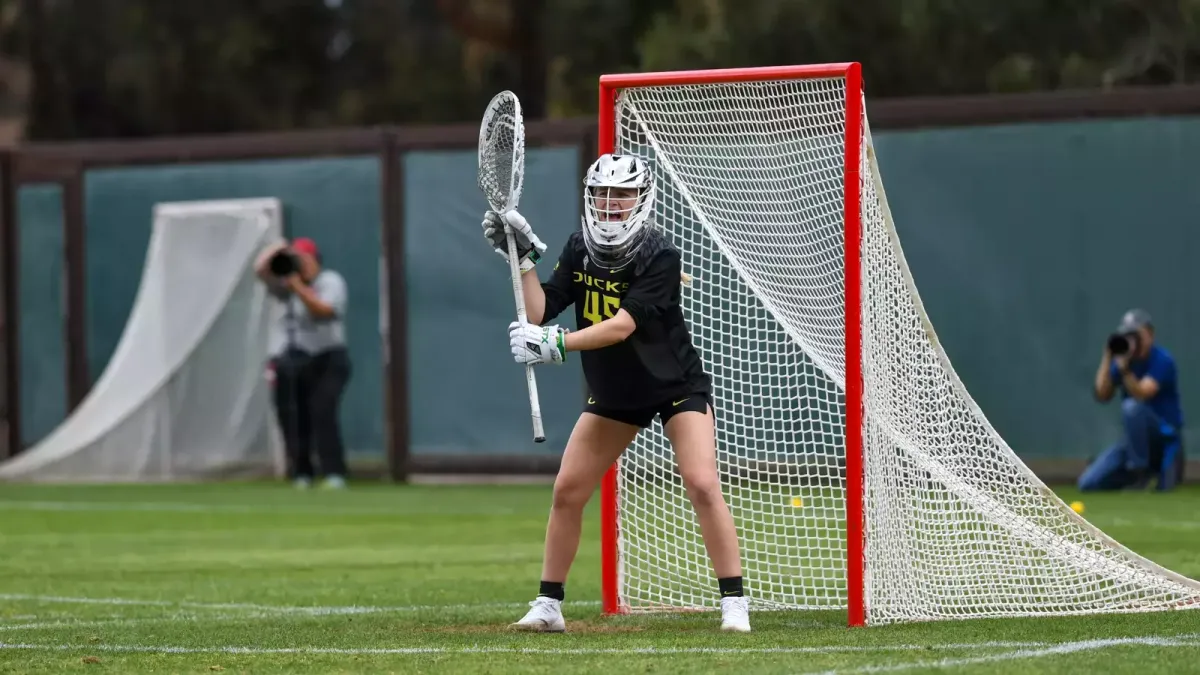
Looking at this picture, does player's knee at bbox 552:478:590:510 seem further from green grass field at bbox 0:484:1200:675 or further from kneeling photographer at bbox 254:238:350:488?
kneeling photographer at bbox 254:238:350:488

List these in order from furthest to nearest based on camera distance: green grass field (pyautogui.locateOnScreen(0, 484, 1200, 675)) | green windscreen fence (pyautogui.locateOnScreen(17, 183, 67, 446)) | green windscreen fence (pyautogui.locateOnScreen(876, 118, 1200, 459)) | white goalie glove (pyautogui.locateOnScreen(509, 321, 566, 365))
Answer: green windscreen fence (pyautogui.locateOnScreen(17, 183, 67, 446)), green windscreen fence (pyautogui.locateOnScreen(876, 118, 1200, 459)), white goalie glove (pyautogui.locateOnScreen(509, 321, 566, 365)), green grass field (pyautogui.locateOnScreen(0, 484, 1200, 675))

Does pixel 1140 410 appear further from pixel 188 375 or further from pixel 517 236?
pixel 188 375

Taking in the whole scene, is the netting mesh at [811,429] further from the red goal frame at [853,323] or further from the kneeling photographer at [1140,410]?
the kneeling photographer at [1140,410]

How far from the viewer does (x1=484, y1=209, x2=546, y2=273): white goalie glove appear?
7.96 metres

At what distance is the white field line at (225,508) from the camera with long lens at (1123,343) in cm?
462

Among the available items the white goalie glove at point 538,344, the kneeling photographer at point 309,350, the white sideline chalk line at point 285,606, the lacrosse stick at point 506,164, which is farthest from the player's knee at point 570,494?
the kneeling photographer at point 309,350

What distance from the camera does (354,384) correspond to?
62.1 feet

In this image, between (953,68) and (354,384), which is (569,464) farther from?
(953,68)

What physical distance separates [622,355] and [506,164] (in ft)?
2.88

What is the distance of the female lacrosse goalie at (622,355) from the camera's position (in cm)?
789

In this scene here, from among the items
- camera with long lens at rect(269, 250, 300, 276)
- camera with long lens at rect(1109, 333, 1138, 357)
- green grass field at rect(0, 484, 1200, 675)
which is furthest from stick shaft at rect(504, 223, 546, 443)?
camera with long lens at rect(269, 250, 300, 276)

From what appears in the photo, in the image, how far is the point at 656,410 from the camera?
8.05m

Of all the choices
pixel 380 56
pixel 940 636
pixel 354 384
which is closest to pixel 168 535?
pixel 354 384

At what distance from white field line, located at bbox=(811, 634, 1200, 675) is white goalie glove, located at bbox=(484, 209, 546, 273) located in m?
2.23
